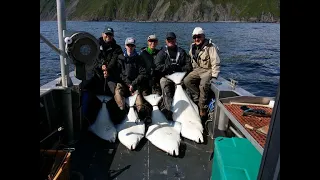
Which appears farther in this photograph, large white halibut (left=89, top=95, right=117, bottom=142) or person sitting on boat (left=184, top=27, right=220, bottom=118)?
person sitting on boat (left=184, top=27, right=220, bottom=118)

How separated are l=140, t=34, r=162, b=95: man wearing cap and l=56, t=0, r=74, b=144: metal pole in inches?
86.7

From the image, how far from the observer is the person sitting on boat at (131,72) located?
5973 millimetres

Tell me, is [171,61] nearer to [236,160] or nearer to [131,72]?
[131,72]

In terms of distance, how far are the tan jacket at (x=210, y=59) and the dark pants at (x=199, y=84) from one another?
5.1 inches

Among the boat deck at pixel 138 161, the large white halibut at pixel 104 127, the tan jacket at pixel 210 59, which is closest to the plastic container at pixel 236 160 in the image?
the boat deck at pixel 138 161

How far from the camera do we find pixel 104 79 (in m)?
6.14

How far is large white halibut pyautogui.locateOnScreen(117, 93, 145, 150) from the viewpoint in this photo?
481 centimetres

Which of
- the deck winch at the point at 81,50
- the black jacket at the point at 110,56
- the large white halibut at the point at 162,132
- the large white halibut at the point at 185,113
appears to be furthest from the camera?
the black jacket at the point at 110,56

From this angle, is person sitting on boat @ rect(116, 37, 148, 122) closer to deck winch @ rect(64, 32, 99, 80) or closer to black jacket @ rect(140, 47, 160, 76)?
black jacket @ rect(140, 47, 160, 76)

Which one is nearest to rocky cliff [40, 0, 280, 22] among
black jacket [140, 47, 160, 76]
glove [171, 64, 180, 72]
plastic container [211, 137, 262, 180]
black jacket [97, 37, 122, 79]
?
black jacket [97, 37, 122, 79]

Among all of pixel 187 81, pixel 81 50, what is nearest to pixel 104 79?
pixel 187 81

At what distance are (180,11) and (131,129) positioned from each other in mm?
139594

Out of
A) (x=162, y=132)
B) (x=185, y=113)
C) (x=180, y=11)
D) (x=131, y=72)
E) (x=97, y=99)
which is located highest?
(x=180, y=11)

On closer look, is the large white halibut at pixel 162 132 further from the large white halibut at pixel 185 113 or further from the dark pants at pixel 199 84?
the dark pants at pixel 199 84
